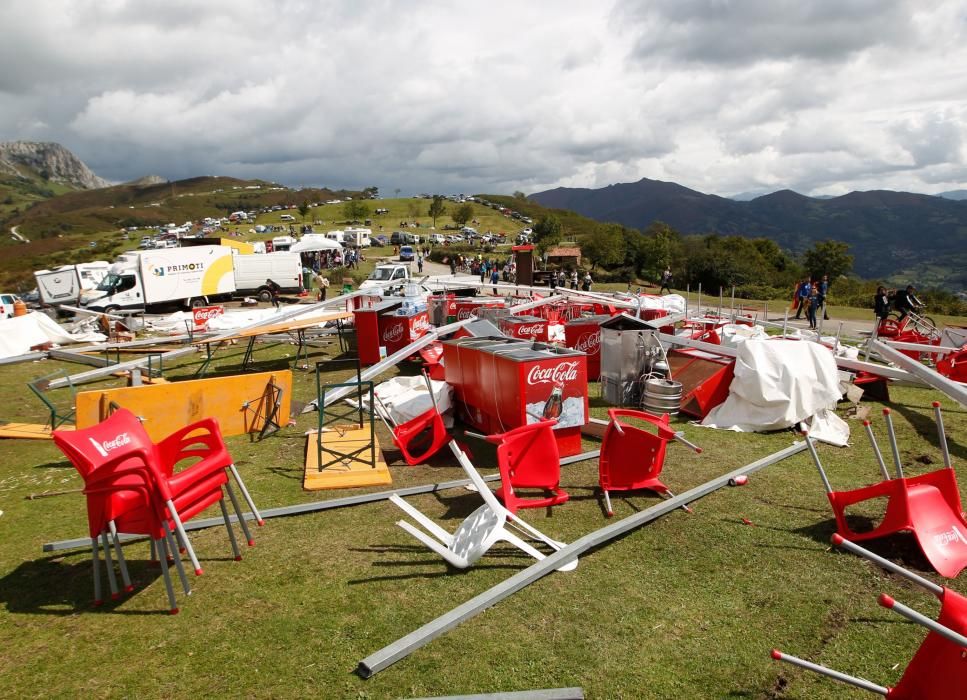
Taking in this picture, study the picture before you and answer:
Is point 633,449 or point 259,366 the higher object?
point 633,449

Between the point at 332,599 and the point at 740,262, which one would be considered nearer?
the point at 332,599

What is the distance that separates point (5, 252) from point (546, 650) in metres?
108

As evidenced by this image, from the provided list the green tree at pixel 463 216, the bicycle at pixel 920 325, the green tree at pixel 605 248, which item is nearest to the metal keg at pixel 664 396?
the bicycle at pixel 920 325

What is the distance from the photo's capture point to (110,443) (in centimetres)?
433

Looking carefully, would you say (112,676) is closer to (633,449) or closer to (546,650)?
(546,650)

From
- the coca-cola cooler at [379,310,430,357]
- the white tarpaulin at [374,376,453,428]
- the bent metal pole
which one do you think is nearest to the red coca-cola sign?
the coca-cola cooler at [379,310,430,357]

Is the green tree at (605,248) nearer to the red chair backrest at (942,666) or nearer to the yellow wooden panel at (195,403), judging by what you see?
the yellow wooden panel at (195,403)

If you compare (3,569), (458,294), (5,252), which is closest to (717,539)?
(3,569)

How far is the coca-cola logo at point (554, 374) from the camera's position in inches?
289

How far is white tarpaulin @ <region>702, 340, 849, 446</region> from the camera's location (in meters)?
8.47

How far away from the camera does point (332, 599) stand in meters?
4.42

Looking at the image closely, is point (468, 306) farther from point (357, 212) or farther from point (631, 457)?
point (357, 212)

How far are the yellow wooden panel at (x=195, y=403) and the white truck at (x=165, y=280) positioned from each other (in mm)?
21366

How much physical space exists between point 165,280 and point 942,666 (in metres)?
31.4
